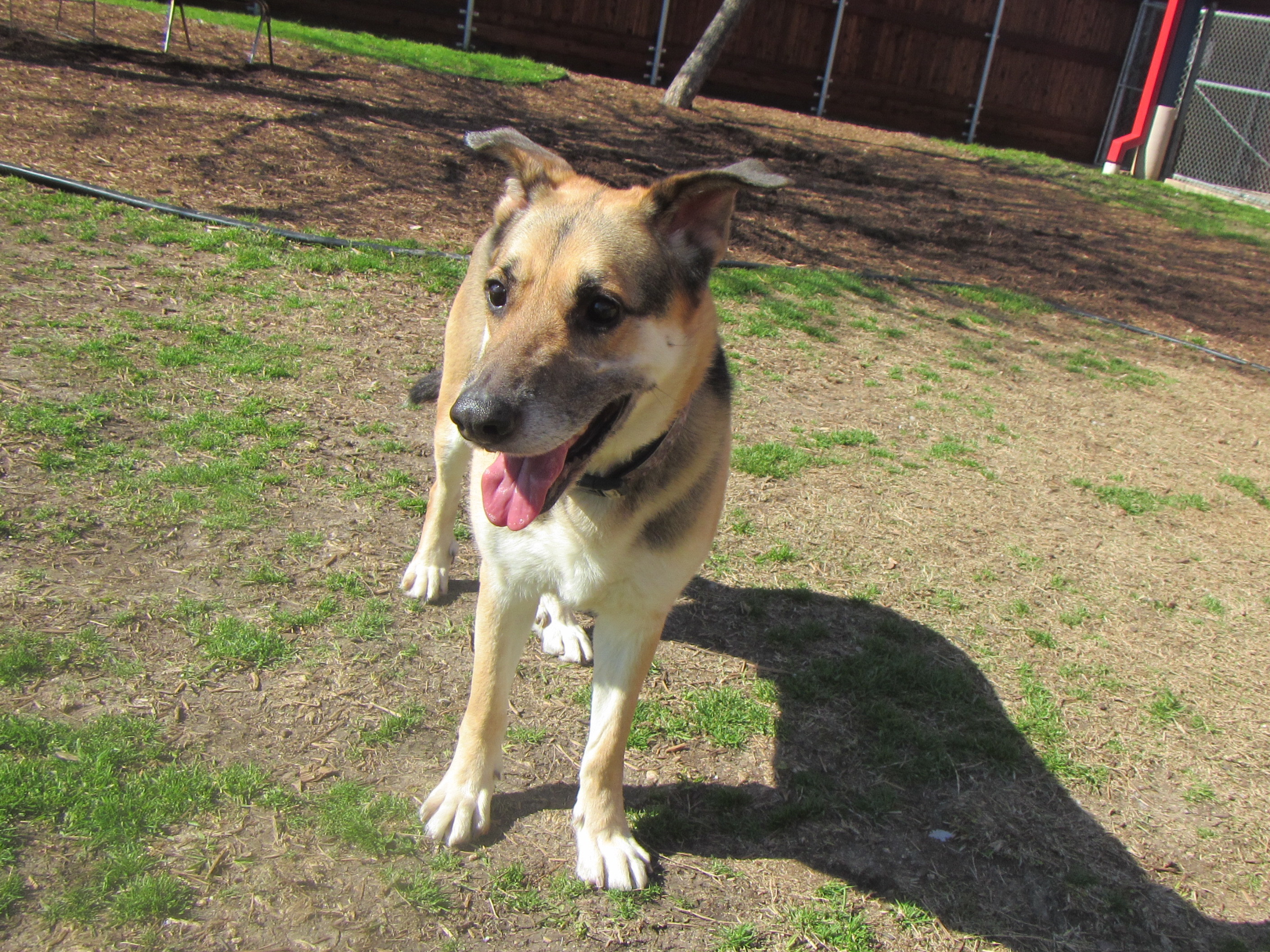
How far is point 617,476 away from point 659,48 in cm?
1671

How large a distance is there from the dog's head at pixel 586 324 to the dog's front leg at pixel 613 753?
59 cm

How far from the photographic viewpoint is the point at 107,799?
273 centimetres

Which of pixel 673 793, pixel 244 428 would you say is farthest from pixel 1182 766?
pixel 244 428

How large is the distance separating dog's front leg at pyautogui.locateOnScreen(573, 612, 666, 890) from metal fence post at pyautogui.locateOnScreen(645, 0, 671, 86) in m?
16.6

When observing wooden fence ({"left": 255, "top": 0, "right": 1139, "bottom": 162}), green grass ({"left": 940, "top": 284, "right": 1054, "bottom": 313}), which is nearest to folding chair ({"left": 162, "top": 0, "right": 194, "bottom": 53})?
wooden fence ({"left": 255, "top": 0, "right": 1139, "bottom": 162})

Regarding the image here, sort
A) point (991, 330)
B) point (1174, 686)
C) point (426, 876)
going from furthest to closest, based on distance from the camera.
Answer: point (991, 330), point (1174, 686), point (426, 876)

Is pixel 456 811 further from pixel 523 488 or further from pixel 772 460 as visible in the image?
pixel 772 460

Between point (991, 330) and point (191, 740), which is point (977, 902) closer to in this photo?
point (191, 740)

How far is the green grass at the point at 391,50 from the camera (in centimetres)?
1329

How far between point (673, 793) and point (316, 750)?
128 centimetres

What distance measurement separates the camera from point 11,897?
7.87 feet

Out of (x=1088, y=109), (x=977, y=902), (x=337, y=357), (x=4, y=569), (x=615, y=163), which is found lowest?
(x=977, y=902)

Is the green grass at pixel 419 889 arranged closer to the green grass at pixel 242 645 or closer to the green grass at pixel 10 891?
the green grass at pixel 10 891

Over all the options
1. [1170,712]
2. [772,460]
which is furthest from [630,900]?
[772,460]
